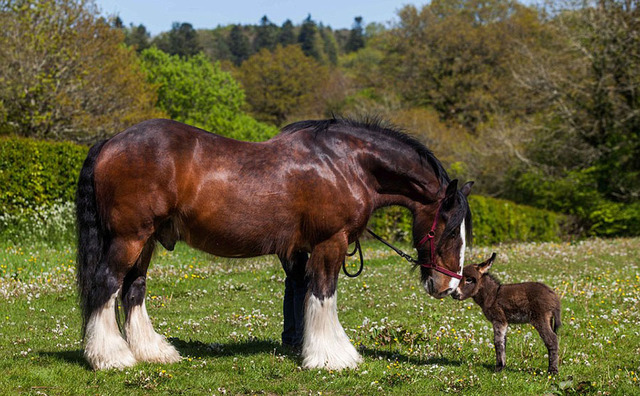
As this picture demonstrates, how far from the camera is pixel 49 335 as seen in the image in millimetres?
8047

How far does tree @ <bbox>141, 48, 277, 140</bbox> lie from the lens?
50.4 metres

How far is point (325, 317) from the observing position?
259 inches

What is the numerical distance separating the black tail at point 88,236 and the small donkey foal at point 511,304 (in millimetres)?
3901

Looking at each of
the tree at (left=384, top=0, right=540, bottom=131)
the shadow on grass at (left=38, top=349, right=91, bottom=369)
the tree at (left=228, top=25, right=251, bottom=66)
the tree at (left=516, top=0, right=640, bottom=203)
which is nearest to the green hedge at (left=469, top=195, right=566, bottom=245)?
the tree at (left=516, top=0, right=640, bottom=203)

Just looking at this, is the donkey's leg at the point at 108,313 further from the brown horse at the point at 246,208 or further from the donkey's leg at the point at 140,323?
the donkey's leg at the point at 140,323

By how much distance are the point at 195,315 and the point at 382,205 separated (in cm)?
420

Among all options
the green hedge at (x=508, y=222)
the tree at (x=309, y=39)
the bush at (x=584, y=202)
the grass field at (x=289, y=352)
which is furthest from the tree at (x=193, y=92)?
the tree at (x=309, y=39)

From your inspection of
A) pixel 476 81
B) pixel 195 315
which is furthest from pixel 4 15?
pixel 476 81

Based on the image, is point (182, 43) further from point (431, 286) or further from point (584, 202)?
point (431, 286)

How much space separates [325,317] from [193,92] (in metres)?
47.6

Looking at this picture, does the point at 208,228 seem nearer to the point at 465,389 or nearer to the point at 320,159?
the point at 320,159

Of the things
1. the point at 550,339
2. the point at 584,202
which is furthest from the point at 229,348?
the point at 584,202

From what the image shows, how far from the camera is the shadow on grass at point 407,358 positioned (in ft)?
23.3

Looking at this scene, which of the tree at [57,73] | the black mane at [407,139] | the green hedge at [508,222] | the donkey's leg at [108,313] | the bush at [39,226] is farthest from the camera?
the green hedge at [508,222]
